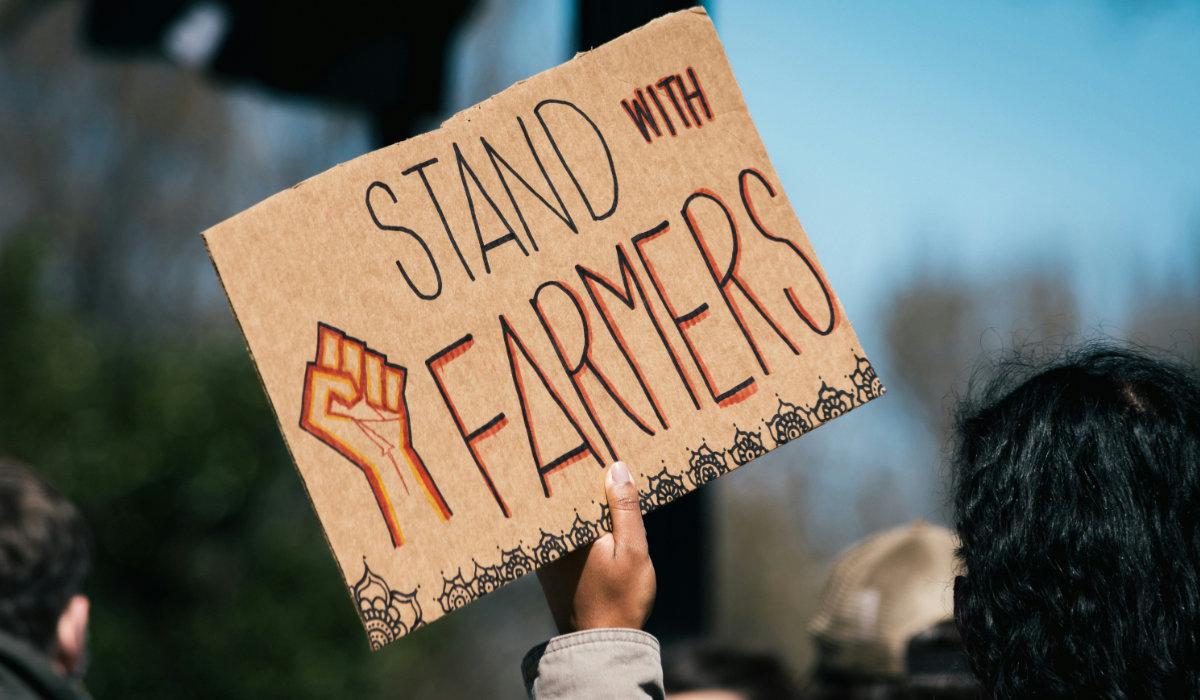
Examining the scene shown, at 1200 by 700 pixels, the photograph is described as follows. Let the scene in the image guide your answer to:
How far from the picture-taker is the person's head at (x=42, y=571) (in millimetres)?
1646

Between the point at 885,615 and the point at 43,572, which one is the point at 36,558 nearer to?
the point at 43,572

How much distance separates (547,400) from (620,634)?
9.4 inches

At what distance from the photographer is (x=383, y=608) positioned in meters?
1.14

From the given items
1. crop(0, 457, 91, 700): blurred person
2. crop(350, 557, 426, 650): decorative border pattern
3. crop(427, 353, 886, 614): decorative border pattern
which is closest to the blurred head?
crop(427, 353, 886, 614): decorative border pattern

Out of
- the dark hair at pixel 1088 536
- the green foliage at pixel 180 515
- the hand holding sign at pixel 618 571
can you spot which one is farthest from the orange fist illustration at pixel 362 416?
the green foliage at pixel 180 515

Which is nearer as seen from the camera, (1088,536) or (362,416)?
(1088,536)

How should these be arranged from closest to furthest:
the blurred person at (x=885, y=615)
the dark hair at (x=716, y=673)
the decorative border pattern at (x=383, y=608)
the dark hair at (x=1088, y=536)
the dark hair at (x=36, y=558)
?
the dark hair at (x=1088, y=536)
the decorative border pattern at (x=383, y=608)
the dark hair at (x=36, y=558)
the blurred person at (x=885, y=615)
the dark hair at (x=716, y=673)

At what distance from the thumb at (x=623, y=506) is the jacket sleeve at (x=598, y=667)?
0.09 metres

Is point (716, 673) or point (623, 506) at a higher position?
point (623, 506)

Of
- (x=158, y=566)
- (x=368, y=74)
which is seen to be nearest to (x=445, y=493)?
(x=368, y=74)

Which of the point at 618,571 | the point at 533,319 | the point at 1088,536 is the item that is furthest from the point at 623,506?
the point at 1088,536

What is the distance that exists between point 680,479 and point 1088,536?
0.40m

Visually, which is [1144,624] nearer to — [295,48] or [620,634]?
[620,634]

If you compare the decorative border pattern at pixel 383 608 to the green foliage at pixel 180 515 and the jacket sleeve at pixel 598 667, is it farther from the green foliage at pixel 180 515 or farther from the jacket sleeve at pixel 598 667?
the green foliage at pixel 180 515
